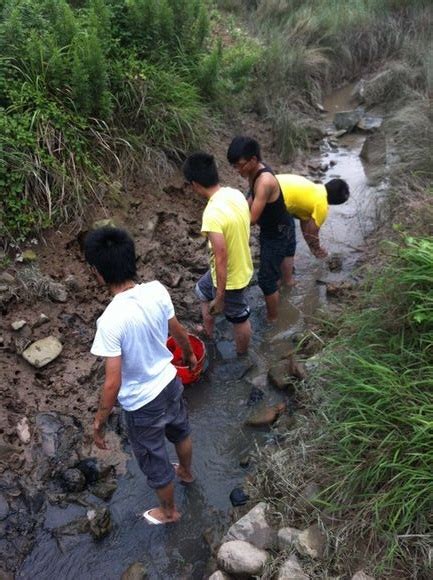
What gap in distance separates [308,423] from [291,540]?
758 mm

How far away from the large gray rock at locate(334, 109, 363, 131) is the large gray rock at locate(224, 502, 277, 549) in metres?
7.66

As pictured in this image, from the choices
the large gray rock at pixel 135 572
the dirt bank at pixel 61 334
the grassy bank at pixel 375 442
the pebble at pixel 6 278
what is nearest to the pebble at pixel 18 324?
→ the dirt bank at pixel 61 334

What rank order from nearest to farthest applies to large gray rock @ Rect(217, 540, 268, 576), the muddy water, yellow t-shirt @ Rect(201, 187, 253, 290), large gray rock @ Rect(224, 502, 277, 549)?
large gray rock @ Rect(217, 540, 268, 576) < large gray rock @ Rect(224, 502, 277, 549) < the muddy water < yellow t-shirt @ Rect(201, 187, 253, 290)

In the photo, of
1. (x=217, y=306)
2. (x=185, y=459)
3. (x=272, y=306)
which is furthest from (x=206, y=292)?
(x=185, y=459)

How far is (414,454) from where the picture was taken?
242 centimetres

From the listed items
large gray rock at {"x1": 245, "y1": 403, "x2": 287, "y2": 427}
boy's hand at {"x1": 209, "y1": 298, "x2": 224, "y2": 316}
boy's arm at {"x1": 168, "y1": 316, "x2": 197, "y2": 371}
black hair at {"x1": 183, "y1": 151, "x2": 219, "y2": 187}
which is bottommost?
large gray rock at {"x1": 245, "y1": 403, "x2": 287, "y2": 427}

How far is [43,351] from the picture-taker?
13.5 feet

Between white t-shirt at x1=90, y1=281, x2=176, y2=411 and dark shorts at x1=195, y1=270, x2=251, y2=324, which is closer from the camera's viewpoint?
white t-shirt at x1=90, y1=281, x2=176, y2=411

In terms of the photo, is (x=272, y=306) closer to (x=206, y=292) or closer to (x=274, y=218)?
(x=206, y=292)

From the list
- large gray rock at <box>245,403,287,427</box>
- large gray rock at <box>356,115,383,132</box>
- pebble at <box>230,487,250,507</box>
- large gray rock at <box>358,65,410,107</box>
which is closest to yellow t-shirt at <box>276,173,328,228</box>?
large gray rock at <box>245,403,287,427</box>

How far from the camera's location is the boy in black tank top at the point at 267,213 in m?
3.98

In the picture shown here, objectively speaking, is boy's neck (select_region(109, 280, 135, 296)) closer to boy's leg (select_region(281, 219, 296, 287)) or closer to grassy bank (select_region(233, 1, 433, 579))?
grassy bank (select_region(233, 1, 433, 579))

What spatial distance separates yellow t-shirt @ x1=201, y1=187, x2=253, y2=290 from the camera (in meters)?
3.61

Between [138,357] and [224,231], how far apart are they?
1.35 metres
